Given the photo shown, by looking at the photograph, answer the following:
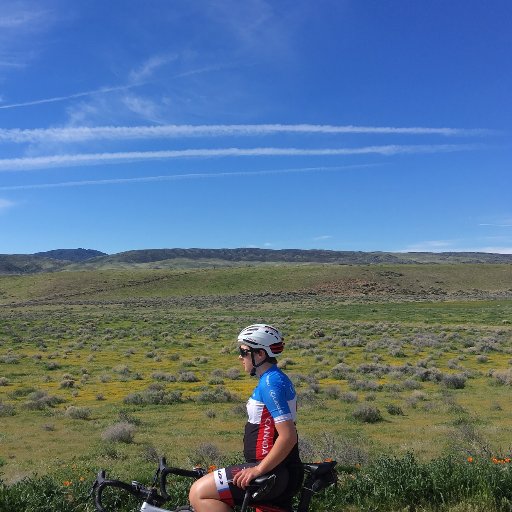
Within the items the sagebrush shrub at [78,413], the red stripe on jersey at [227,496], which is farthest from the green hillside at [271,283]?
the red stripe on jersey at [227,496]

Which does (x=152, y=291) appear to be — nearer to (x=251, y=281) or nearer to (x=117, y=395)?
(x=251, y=281)

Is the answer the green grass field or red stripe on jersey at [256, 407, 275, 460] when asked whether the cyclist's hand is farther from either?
the green grass field

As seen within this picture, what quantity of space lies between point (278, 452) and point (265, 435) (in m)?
0.24

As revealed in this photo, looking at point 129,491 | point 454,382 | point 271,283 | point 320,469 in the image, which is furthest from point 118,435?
point 271,283

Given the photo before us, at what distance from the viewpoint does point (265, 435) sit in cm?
410

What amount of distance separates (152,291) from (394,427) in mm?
103243

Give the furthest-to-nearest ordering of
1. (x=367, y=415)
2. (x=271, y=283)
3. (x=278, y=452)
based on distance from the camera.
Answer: (x=271, y=283), (x=367, y=415), (x=278, y=452)

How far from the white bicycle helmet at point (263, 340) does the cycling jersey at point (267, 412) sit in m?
0.22

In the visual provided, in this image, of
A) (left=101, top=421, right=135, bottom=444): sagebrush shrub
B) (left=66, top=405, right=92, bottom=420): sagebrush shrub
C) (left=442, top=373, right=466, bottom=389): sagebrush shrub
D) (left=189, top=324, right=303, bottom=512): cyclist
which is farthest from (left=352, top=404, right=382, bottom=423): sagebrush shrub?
(left=189, top=324, right=303, bottom=512): cyclist

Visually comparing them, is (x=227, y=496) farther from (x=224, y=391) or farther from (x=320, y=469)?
(x=224, y=391)

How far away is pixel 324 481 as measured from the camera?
13.9 feet

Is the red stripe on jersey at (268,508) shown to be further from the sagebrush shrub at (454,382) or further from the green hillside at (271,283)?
the green hillside at (271,283)

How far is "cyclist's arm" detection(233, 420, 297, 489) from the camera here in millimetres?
3887

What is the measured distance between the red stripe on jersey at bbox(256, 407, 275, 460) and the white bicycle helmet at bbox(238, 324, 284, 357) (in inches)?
19.7
